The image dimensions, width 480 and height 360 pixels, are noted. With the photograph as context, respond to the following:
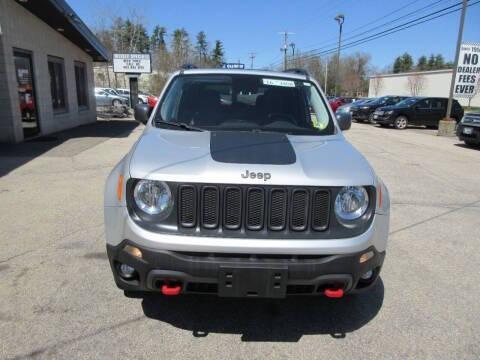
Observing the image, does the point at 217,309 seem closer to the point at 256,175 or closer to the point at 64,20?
the point at 256,175

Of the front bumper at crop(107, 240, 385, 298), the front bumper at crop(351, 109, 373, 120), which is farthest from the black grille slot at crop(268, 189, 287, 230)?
the front bumper at crop(351, 109, 373, 120)

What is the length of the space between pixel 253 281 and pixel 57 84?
14.8 metres

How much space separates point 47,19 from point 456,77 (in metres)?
16.5

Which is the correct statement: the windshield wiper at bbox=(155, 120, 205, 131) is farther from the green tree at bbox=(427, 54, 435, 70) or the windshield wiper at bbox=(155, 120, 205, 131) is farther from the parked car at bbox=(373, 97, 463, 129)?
the green tree at bbox=(427, 54, 435, 70)

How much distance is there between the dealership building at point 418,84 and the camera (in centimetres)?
5294

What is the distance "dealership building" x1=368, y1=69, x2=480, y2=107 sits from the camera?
52.9 m

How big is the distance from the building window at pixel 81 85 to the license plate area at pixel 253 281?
54.9 ft

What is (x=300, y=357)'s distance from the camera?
2.70 m

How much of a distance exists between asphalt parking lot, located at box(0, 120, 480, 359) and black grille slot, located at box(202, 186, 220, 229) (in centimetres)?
91

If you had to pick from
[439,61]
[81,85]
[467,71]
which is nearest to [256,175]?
[81,85]

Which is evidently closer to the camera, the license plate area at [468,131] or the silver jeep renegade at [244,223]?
the silver jeep renegade at [244,223]

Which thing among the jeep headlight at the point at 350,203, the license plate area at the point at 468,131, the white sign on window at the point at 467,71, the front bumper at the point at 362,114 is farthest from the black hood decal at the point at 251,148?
the front bumper at the point at 362,114

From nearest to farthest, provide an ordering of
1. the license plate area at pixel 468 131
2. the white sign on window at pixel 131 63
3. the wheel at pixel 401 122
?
the license plate area at pixel 468 131 < the wheel at pixel 401 122 < the white sign on window at pixel 131 63

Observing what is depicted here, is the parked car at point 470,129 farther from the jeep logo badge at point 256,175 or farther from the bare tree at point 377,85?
the bare tree at point 377,85
